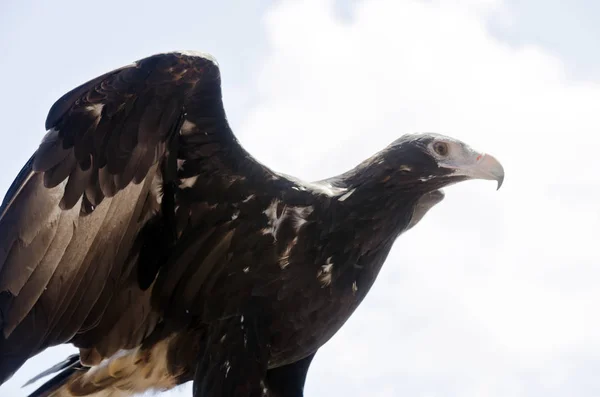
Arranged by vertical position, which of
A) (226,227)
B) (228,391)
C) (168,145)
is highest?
(168,145)

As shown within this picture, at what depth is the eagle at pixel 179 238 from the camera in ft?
22.3

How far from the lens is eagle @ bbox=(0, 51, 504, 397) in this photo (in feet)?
22.3

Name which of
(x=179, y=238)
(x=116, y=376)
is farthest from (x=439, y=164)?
(x=116, y=376)

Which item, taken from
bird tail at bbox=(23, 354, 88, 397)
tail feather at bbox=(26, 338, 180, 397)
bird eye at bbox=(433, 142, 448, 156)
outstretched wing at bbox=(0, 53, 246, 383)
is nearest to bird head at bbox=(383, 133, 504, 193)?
bird eye at bbox=(433, 142, 448, 156)

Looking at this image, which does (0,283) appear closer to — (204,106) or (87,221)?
(87,221)

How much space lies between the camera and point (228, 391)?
6.93m

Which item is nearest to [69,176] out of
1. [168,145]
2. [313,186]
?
[168,145]

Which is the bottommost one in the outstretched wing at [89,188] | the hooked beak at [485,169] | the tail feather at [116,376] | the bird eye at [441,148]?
the tail feather at [116,376]

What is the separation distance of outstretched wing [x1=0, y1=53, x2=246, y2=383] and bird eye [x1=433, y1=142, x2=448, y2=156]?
143 centimetres

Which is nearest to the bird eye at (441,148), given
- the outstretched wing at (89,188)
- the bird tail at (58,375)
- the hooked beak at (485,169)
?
the hooked beak at (485,169)

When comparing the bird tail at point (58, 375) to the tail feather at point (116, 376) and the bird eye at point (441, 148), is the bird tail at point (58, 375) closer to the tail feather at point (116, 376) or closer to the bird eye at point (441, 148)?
the tail feather at point (116, 376)

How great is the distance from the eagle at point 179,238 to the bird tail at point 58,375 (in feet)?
0.04

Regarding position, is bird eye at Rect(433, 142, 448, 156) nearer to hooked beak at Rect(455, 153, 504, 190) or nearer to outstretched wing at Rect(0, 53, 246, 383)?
hooked beak at Rect(455, 153, 504, 190)

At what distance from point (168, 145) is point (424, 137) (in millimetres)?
1733
